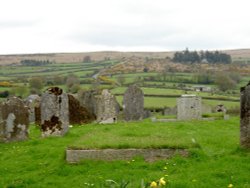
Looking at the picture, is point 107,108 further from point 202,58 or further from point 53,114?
point 202,58

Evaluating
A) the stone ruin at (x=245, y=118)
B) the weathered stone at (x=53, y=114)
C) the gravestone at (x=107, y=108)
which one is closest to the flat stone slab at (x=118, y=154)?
the stone ruin at (x=245, y=118)

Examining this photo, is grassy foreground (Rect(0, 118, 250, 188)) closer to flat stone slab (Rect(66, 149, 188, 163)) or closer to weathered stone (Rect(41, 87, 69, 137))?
flat stone slab (Rect(66, 149, 188, 163))

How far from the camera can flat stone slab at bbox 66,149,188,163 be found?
43.2 feet

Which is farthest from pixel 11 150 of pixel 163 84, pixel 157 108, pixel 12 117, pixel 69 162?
pixel 163 84

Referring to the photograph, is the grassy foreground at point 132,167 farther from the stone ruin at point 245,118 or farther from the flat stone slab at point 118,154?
the stone ruin at point 245,118

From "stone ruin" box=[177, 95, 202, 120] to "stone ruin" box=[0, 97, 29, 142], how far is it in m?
10.9

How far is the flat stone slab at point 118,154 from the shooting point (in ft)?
43.2

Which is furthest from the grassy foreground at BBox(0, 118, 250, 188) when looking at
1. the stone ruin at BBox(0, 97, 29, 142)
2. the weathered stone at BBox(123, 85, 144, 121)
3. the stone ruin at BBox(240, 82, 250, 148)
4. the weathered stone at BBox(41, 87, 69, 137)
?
A: the weathered stone at BBox(123, 85, 144, 121)

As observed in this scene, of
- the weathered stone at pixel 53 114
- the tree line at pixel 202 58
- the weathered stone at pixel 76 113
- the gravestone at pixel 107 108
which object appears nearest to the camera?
the weathered stone at pixel 53 114

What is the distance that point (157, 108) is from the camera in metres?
48.4

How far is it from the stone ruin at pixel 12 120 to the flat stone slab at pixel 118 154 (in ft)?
19.2

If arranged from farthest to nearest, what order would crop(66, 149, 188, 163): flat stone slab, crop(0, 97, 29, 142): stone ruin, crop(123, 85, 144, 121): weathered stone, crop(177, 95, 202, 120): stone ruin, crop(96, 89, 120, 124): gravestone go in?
1. crop(123, 85, 144, 121): weathered stone
2. crop(96, 89, 120, 124): gravestone
3. crop(177, 95, 202, 120): stone ruin
4. crop(0, 97, 29, 142): stone ruin
5. crop(66, 149, 188, 163): flat stone slab

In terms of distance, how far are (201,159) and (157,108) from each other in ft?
117

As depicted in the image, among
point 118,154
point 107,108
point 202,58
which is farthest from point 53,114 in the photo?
point 202,58
